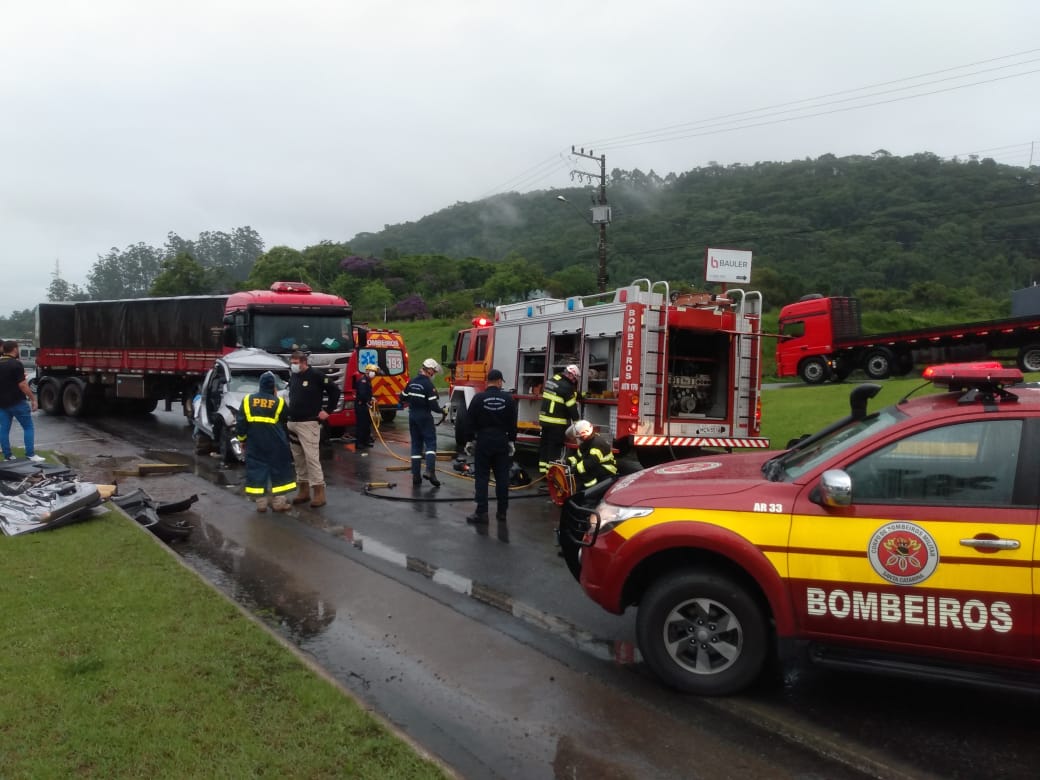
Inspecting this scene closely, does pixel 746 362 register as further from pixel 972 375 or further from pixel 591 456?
pixel 972 375

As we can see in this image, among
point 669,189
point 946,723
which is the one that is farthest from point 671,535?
point 669,189

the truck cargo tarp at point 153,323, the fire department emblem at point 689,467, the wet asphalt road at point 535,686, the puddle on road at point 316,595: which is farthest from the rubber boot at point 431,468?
the truck cargo tarp at point 153,323

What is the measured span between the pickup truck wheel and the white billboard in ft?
27.7

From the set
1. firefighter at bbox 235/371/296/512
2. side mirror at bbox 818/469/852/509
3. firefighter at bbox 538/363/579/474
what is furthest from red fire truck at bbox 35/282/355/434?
side mirror at bbox 818/469/852/509

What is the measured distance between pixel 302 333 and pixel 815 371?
17294 millimetres

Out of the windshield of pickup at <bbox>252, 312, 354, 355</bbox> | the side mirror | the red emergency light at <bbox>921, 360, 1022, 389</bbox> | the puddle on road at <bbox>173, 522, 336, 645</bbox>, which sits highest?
the windshield of pickup at <bbox>252, 312, 354, 355</bbox>

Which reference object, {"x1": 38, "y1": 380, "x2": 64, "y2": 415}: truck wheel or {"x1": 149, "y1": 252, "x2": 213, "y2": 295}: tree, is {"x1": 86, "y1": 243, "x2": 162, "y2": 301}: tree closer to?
{"x1": 149, "y1": 252, "x2": 213, "y2": 295}: tree

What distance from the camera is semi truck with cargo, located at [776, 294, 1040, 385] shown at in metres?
22.0

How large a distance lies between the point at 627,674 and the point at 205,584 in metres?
2.99

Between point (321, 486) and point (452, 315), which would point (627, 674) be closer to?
point (321, 486)

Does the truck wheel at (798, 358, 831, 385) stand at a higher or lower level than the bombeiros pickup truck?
higher

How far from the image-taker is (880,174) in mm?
71375

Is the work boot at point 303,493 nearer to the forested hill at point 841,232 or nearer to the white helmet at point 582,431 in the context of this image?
the white helmet at point 582,431

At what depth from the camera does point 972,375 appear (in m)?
3.91
